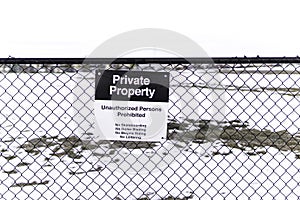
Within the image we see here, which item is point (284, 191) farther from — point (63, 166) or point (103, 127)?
point (63, 166)

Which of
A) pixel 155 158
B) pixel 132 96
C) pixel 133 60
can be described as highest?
pixel 133 60

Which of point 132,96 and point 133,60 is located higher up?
point 133,60

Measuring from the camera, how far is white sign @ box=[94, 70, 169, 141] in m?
3.05

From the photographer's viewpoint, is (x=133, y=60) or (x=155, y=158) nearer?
(x=133, y=60)

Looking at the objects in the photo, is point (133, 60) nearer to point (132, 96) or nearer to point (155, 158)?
point (132, 96)

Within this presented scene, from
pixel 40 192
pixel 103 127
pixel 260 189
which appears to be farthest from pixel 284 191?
pixel 40 192

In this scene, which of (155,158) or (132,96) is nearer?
(132,96)

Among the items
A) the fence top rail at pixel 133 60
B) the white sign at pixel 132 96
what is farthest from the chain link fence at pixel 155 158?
the white sign at pixel 132 96

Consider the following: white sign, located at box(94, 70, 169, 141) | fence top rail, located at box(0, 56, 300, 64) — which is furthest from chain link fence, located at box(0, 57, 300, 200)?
white sign, located at box(94, 70, 169, 141)

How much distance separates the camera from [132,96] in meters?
3.07

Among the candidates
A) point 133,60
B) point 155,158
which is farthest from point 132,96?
point 155,158

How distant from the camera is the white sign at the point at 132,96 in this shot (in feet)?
10.0

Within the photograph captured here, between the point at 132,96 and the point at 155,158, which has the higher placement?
the point at 132,96

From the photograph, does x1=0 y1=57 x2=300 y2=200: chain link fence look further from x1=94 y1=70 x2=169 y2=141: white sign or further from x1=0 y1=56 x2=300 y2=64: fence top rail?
x1=94 y1=70 x2=169 y2=141: white sign
